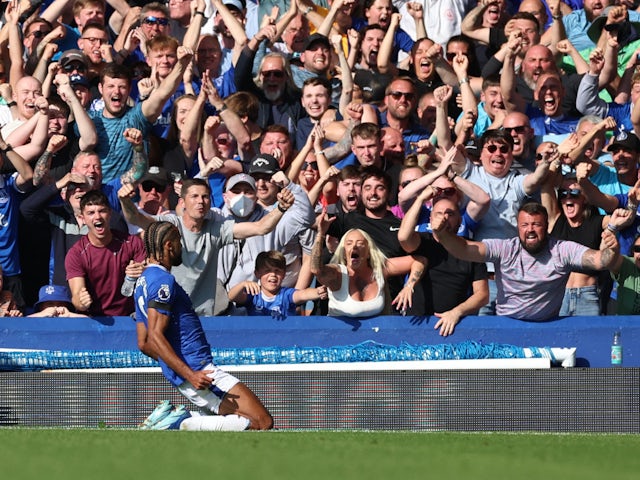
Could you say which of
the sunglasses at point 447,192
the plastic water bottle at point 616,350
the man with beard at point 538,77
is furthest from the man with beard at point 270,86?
the plastic water bottle at point 616,350

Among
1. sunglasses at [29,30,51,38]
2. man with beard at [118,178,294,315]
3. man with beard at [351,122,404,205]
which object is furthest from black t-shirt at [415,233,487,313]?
sunglasses at [29,30,51,38]

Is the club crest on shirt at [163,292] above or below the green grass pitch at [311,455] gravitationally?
above

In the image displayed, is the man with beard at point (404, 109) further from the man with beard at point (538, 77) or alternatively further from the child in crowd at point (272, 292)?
the child in crowd at point (272, 292)

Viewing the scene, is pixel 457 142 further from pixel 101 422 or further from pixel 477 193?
pixel 101 422

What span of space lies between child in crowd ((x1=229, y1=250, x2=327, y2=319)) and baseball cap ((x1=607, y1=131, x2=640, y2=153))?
2958 mm

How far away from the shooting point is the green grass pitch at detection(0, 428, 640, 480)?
705cm

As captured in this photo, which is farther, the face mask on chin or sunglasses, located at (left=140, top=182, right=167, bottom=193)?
sunglasses, located at (left=140, top=182, right=167, bottom=193)

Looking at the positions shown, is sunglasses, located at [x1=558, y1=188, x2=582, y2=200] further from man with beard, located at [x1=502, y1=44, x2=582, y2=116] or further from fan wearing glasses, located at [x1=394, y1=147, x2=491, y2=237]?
man with beard, located at [x1=502, y1=44, x2=582, y2=116]

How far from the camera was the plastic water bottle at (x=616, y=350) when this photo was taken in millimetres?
11281

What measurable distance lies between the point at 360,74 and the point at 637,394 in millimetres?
5331

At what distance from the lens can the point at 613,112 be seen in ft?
45.1

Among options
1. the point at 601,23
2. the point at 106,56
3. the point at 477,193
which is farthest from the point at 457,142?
the point at 106,56

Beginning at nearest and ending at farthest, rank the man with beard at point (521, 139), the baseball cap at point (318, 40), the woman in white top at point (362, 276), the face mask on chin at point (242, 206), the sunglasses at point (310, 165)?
the woman in white top at point (362, 276) < the face mask on chin at point (242, 206) < the man with beard at point (521, 139) < the sunglasses at point (310, 165) < the baseball cap at point (318, 40)

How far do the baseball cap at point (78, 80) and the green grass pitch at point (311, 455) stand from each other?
5530 mm
